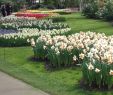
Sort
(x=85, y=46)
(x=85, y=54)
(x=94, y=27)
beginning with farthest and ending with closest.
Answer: (x=94, y=27)
(x=85, y=46)
(x=85, y=54)

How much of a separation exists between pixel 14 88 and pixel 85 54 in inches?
70.7

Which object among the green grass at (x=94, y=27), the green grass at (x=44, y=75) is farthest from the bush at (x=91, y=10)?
the green grass at (x=44, y=75)

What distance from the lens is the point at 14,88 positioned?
8.95 m

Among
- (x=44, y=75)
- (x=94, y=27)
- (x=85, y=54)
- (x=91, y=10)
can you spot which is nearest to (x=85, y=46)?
(x=85, y=54)

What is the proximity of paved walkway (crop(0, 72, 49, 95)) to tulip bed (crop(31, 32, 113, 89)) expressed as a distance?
1.05 meters

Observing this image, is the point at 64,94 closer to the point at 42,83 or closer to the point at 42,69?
the point at 42,83

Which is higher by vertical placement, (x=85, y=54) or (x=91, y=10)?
(x=85, y=54)

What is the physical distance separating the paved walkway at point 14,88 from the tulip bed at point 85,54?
105 cm

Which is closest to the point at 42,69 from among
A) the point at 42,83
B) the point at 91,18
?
the point at 42,83

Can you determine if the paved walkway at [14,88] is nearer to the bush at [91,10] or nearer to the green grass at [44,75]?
the green grass at [44,75]

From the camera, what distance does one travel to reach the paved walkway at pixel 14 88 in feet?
28.0

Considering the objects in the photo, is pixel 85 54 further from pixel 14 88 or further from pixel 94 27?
pixel 94 27

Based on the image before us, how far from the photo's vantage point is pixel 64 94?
838 centimetres

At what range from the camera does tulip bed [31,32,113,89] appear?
845 centimetres
